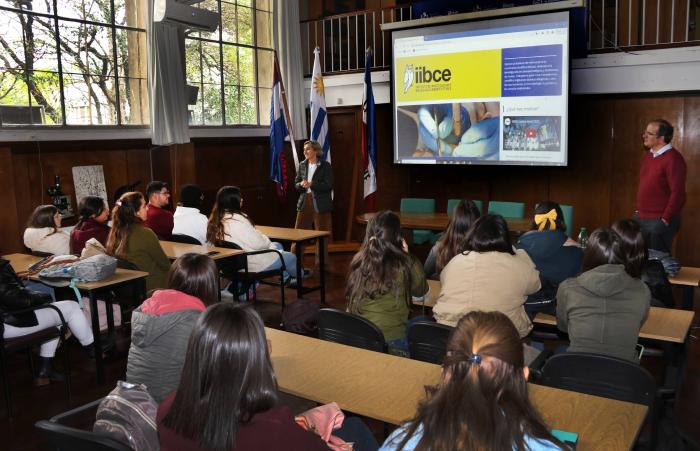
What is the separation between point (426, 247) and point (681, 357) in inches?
198

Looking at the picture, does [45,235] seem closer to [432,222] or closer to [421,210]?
[432,222]

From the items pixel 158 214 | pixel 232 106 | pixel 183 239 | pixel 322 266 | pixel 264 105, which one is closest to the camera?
pixel 183 239

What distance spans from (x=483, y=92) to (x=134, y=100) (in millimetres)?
4253

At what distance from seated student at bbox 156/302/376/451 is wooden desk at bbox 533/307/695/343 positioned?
1.94 meters

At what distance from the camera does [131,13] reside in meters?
7.20

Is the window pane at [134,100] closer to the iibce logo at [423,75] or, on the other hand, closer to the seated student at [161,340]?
the iibce logo at [423,75]

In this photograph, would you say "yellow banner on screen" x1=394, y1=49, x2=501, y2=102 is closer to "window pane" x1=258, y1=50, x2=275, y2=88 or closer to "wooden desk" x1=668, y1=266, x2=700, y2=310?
"window pane" x1=258, y1=50, x2=275, y2=88

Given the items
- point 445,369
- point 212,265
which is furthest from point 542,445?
point 212,265

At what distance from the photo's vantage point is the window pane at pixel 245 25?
343 inches

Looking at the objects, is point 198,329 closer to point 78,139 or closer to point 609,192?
point 78,139

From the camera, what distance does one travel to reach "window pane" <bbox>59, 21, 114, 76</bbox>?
21.4 feet

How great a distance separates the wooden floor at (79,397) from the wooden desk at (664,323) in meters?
0.41

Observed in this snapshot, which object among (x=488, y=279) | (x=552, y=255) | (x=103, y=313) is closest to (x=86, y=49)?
(x=103, y=313)

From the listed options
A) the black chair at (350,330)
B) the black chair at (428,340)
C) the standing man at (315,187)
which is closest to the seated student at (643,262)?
the black chair at (428,340)
